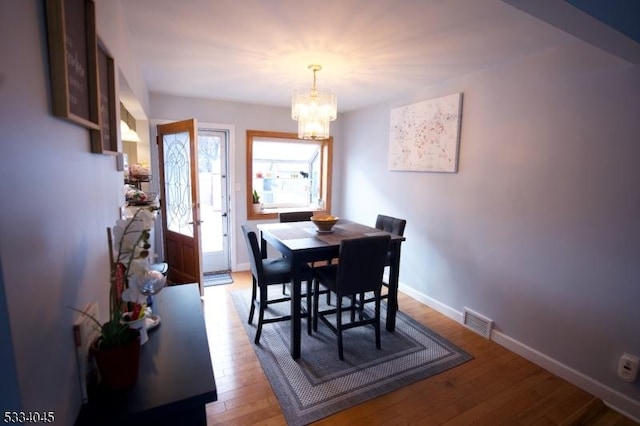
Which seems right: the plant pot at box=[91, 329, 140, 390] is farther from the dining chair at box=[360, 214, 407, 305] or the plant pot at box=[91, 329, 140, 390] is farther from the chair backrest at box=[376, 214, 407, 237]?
Answer: the chair backrest at box=[376, 214, 407, 237]

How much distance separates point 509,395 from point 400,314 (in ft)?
4.04

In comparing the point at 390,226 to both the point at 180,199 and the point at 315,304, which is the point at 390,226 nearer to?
the point at 315,304

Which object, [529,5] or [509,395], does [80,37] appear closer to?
[529,5]

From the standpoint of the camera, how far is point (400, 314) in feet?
10.5

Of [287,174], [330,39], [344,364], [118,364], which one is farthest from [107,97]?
[287,174]

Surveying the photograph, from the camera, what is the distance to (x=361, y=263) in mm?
2340

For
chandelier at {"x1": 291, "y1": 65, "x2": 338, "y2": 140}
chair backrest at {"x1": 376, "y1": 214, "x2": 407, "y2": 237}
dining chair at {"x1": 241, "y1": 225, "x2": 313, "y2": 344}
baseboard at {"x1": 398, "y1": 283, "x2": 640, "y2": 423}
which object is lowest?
baseboard at {"x1": 398, "y1": 283, "x2": 640, "y2": 423}

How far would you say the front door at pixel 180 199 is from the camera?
10.8 ft

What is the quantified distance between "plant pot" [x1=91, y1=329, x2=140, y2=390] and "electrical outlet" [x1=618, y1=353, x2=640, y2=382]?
275cm

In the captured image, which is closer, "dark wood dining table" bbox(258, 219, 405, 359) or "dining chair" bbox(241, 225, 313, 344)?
"dark wood dining table" bbox(258, 219, 405, 359)

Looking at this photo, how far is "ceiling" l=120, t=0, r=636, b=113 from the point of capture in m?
1.73

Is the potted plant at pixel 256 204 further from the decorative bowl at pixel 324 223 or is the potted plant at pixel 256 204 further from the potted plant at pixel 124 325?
the potted plant at pixel 124 325

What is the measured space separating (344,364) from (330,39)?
2391mm

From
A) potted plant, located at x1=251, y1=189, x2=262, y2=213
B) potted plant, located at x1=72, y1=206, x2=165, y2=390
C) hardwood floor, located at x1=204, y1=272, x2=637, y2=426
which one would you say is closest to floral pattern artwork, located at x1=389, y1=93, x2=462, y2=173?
hardwood floor, located at x1=204, y1=272, x2=637, y2=426
